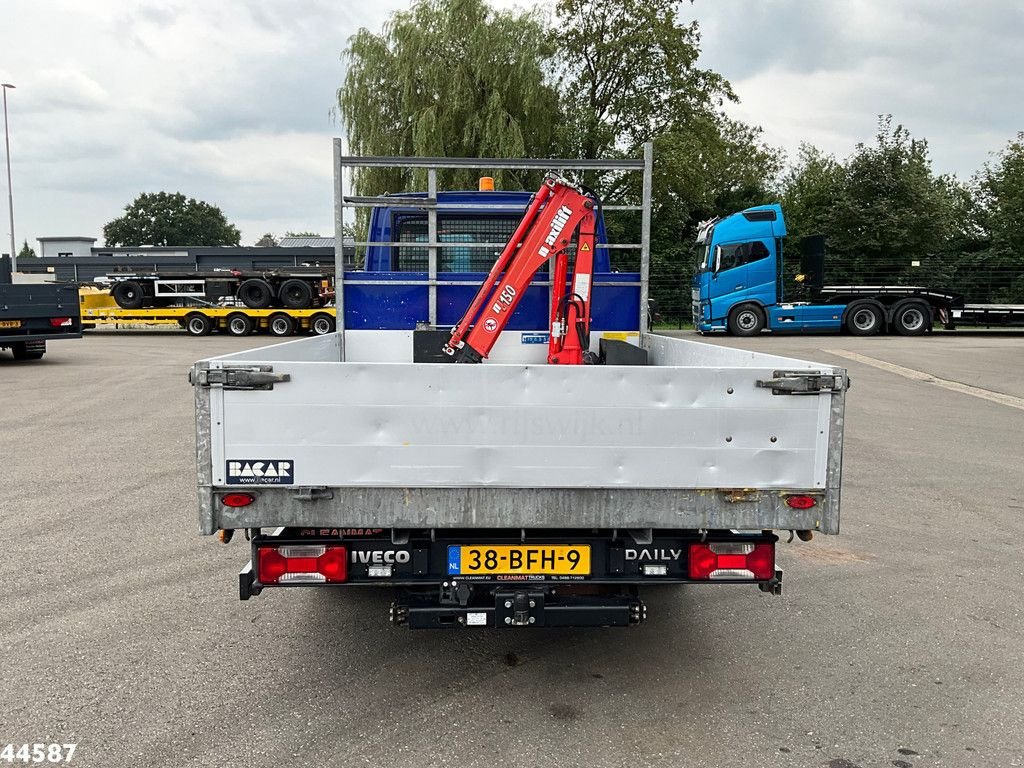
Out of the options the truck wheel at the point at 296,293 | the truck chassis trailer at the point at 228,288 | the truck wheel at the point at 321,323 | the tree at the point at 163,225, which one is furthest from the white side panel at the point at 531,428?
the tree at the point at 163,225

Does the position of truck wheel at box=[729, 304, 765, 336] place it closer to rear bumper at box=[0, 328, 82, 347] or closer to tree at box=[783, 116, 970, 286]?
tree at box=[783, 116, 970, 286]

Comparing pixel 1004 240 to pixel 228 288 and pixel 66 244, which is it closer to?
pixel 228 288

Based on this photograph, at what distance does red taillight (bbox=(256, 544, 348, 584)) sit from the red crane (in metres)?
2.78

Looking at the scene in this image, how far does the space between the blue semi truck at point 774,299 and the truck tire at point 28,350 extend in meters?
17.8

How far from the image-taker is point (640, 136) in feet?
94.1

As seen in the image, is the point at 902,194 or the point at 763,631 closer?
the point at 763,631

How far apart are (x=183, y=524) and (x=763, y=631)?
396cm

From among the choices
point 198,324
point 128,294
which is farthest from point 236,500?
point 128,294

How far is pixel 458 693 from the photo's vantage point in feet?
10.7

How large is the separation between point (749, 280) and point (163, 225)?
274ft

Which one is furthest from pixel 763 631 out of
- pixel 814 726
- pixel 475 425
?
pixel 475 425

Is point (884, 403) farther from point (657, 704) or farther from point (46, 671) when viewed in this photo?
point (46, 671)

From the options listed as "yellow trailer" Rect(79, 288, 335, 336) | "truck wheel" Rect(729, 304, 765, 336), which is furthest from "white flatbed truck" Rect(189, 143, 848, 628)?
"yellow trailer" Rect(79, 288, 335, 336)

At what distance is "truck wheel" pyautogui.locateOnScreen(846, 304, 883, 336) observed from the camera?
23.8 meters
